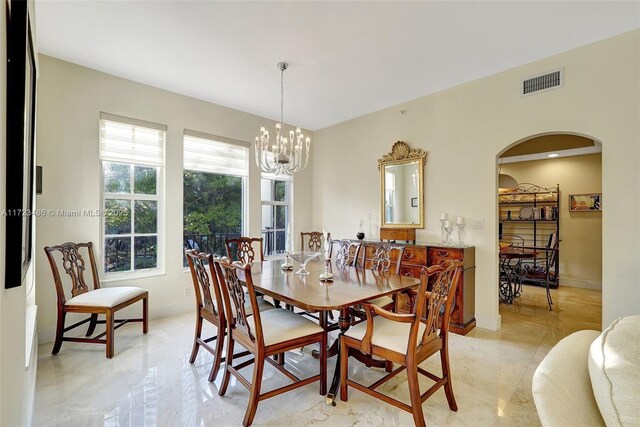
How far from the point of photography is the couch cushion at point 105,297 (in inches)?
105

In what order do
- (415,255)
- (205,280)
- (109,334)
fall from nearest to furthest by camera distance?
(205,280) → (109,334) → (415,255)

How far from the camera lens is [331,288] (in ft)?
7.11

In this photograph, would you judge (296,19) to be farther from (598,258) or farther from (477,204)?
(598,258)

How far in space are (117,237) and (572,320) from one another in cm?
548

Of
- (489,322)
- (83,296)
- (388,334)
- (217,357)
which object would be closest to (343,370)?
(388,334)

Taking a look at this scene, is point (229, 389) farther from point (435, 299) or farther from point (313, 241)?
point (313, 241)

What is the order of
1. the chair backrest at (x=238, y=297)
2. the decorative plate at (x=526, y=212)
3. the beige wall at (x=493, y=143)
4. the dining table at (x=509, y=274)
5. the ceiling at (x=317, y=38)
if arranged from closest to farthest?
the chair backrest at (x=238, y=297) < the ceiling at (x=317, y=38) < the beige wall at (x=493, y=143) < the dining table at (x=509, y=274) < the decorative plate at (x=526, y=212)

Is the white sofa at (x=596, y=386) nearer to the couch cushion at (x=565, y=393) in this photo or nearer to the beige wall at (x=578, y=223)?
the couch cushion at (x=565, y=393)

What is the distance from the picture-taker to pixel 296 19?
2395 millimetres

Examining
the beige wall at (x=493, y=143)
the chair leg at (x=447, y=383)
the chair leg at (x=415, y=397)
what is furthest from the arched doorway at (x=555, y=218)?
the chair leg at (x=415, y=397)

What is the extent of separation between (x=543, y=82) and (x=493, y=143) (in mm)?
710

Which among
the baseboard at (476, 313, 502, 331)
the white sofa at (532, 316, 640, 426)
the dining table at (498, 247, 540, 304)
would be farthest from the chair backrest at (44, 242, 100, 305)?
the dining table at (498, 247, 540, 304)

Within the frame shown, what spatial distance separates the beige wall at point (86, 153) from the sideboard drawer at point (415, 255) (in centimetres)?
284

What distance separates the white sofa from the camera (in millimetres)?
741
